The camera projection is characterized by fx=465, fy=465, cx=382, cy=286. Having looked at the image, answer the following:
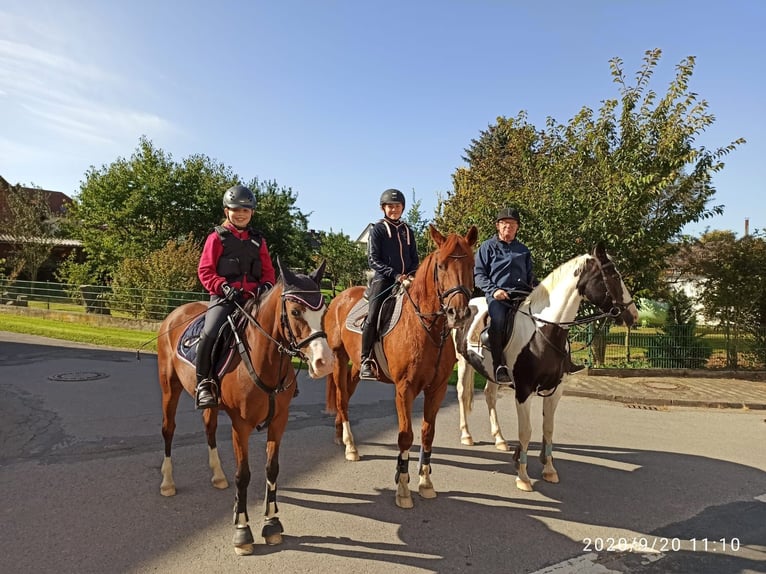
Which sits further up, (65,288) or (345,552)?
(65,288)

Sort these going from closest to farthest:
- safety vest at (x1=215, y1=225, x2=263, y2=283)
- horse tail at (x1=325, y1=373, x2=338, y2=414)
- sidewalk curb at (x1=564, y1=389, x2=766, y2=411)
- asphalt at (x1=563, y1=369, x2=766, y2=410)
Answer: safety vest at (x1=215, y1=225, x2=263, y2=283) < horse tail at (x1=325, y1=373, x2=338, y2=414) < sidewalk curb at (x1=564, y1=389, x2=766, y2=411) < asphalt at (x1=563, y1=369, x2=766, y2=410)

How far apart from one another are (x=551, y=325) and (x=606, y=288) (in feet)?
2.28

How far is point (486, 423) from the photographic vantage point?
7.55 m

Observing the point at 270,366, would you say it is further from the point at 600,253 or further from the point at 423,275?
the point at 600,253

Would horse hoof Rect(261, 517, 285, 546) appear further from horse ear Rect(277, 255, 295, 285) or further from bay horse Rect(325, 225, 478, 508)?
horse ear Rect(277, 255, 295, 285)

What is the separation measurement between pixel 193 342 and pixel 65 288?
21.8m

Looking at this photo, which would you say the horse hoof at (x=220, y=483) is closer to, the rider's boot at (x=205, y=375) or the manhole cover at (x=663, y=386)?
the rider's boot at (x=205, y=375)

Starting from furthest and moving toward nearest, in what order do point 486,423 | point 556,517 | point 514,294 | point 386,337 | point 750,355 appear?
point 750,355 → point 486,423 → point 514,294 → point 386,337 → point 556,517

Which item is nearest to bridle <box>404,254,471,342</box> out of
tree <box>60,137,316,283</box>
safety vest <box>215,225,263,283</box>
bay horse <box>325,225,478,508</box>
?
bay horse <box>325,225,478,508</box>

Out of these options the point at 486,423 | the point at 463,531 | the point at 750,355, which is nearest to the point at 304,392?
the point at 486,423

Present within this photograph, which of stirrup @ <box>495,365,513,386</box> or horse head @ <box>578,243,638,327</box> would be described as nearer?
horse head @ <box>578,243,638,327</box>

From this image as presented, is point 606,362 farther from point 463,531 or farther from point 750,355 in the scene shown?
point 463,531

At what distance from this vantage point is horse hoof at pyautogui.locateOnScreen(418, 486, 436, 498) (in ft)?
15.3

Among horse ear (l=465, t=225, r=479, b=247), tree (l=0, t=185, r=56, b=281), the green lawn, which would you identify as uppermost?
tree (l=0, t=185, r=56, b=281)
